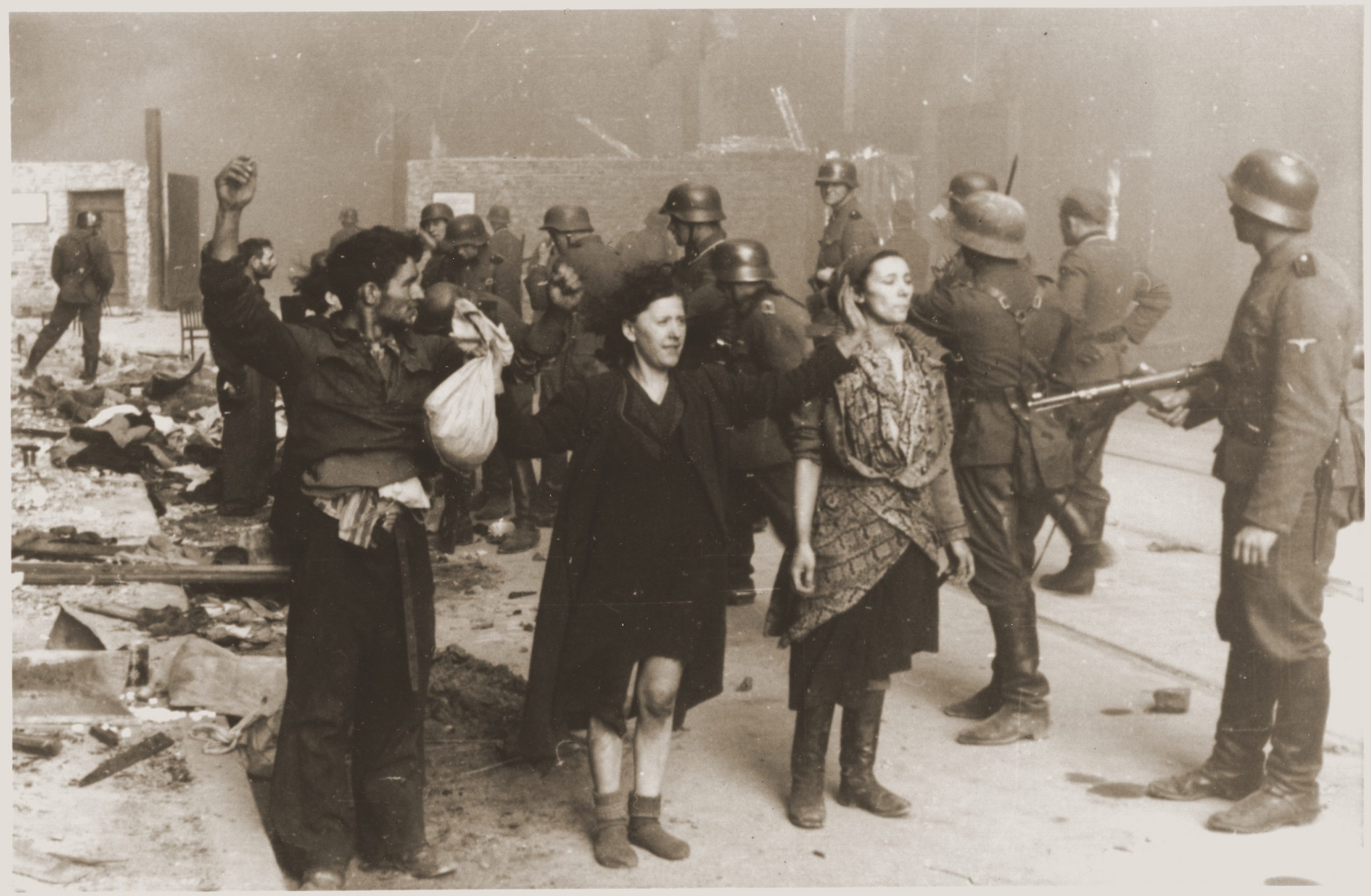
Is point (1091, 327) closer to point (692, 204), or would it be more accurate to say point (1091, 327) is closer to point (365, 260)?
point (692, 204)

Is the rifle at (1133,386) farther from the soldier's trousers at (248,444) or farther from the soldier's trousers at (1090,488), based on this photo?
the soldier's trousers at (248,444)

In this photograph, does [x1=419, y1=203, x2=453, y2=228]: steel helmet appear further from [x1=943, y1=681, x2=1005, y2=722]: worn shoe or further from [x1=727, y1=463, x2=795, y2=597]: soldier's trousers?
[x1=943, y1=681, x2=1005, y2=722]: worn shoe

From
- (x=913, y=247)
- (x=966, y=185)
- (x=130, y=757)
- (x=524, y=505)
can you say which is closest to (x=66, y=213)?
(x=913, y=247)

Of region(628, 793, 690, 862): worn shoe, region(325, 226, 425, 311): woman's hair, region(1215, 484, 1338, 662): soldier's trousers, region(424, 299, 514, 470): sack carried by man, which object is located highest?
region(325, 226, 425, 311): woman's hair

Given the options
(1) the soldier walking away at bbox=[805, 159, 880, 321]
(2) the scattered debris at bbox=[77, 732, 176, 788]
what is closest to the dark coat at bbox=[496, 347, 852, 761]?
(2) the scattered debris at bbox=[77, 732, 176, 788]

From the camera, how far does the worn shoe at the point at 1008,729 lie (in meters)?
5.20

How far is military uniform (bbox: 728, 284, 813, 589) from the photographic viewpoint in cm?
623

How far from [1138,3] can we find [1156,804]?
304 centimetres

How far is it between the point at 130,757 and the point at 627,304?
2420 millimetres

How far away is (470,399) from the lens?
375 centimetres

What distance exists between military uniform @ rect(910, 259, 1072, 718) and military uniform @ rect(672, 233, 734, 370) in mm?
899

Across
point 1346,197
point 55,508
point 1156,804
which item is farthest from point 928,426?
point 1346,197

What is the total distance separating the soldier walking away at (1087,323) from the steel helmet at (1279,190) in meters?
2.76

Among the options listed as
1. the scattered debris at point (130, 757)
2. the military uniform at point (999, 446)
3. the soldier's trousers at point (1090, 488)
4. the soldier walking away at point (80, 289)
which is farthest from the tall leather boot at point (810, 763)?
the soldier walking away at point (80, 289)
